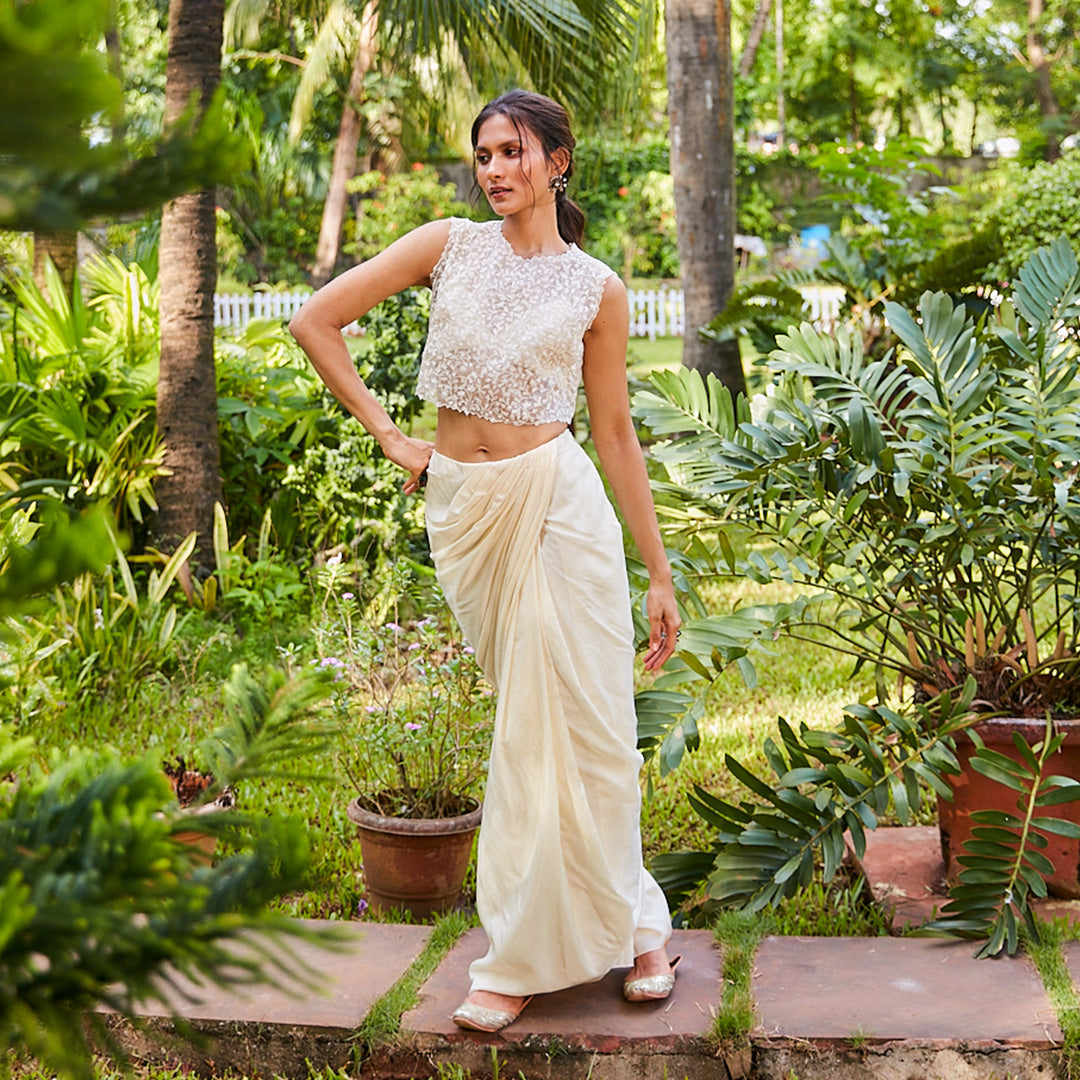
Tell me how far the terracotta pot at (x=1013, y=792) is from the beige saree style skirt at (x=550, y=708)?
1.13 metres

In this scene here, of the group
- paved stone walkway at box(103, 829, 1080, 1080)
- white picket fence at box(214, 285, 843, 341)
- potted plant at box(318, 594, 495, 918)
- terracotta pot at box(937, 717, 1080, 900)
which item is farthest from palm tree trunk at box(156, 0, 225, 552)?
white picket fence at box(214, 285, 843, 341)

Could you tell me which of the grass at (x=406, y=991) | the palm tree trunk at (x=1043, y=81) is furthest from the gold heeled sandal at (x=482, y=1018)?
the palm tree trunk at (x=1043, y=81)

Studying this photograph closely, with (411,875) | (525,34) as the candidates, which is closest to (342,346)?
(411,875)

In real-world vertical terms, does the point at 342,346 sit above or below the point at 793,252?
below

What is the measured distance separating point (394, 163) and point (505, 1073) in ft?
67.6

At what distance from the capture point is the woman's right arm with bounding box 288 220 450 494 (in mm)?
2816

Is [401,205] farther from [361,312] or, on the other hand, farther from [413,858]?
[361,312]

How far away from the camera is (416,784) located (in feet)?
12.8

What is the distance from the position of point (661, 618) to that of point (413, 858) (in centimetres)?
106

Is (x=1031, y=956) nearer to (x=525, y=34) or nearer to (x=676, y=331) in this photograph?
(x=525, y=34)

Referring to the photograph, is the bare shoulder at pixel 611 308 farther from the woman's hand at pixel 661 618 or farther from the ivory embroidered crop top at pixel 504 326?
the woman's hand at pixel 661 618

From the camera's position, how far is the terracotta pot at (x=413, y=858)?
3.52 metres

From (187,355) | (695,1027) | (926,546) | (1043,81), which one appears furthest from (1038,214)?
(1043,81)

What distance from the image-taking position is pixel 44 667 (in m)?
5.16
